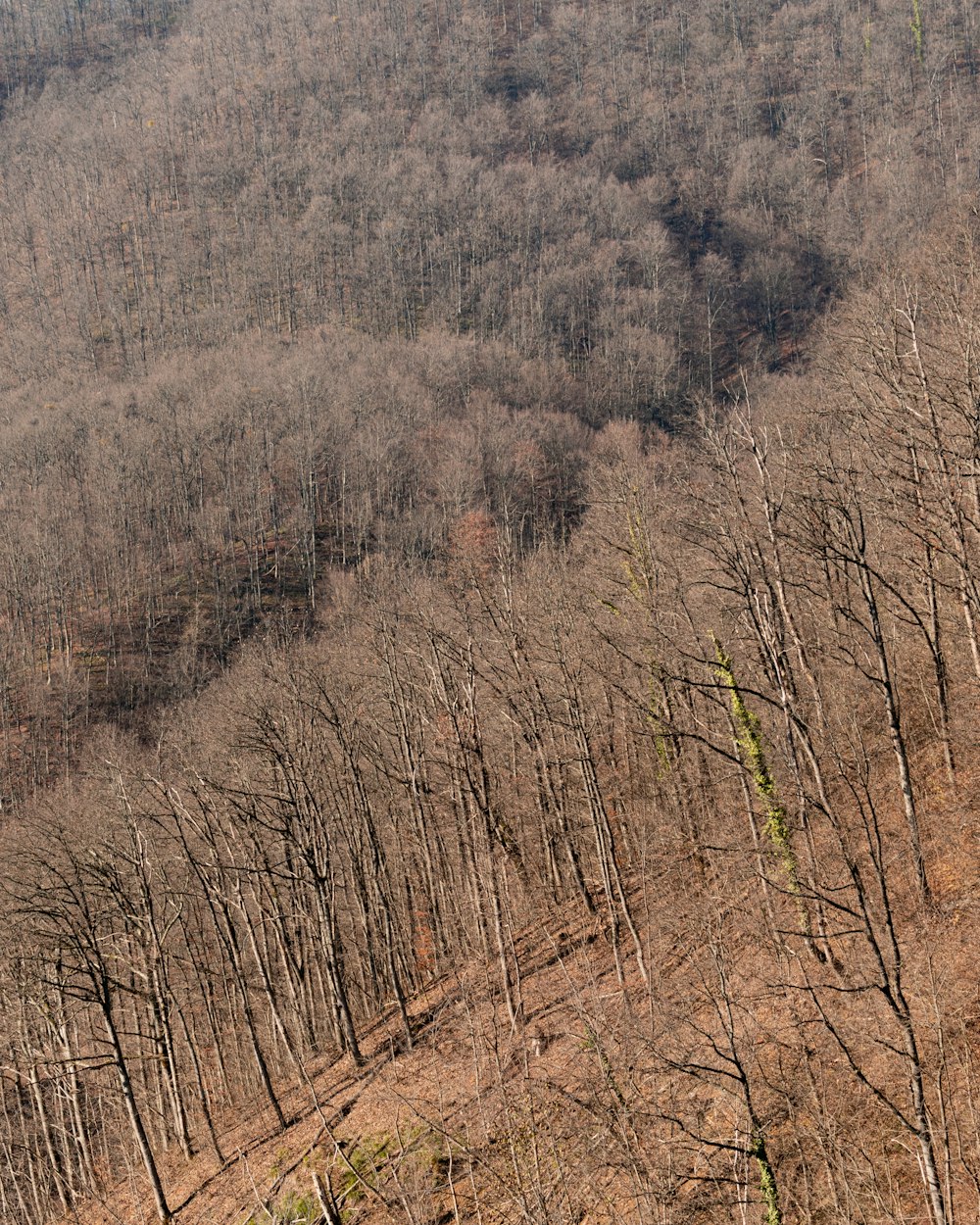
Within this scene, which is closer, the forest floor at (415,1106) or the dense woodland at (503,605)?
the dense woodland at (503,605)

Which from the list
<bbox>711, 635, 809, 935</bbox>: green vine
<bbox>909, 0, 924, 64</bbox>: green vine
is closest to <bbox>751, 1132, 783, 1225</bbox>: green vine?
<bbox>711, 635, 809, 935</bbox>: green vine

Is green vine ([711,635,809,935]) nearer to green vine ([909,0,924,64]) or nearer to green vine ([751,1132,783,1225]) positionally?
green vine ([751,1132,783,1225])

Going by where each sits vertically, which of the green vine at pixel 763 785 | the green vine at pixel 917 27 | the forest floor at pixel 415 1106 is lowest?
the forest floor at pixel 415 1106

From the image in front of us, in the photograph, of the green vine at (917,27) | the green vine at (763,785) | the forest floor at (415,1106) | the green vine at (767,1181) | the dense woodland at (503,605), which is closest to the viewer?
the green vine at (767,1181)

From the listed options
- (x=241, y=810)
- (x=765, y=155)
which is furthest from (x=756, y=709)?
(x=765, y=155)

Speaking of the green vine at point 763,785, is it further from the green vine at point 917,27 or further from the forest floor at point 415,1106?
the green vine at point 917,27

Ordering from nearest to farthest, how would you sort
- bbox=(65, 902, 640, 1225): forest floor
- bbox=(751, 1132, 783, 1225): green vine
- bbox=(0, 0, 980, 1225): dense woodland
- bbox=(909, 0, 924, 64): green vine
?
1. bbox=(751, 1132, 783, 1225): green vine
2. bbox=(0, 0, 980, 1225): dense woodland
3. bbox=(65, 902, 640, 1225): forest floor
4. bbox=(909, 0, 924, 64): green vine

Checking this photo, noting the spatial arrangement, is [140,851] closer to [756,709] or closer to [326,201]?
[756,709]

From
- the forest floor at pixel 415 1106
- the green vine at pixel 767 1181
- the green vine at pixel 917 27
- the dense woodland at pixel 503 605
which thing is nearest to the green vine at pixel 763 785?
the dense woodland at pixel 503 605
